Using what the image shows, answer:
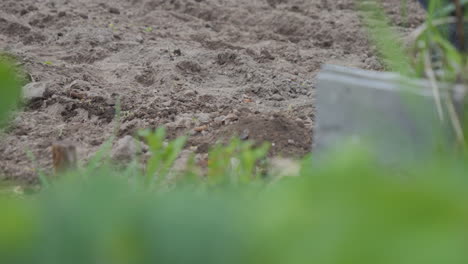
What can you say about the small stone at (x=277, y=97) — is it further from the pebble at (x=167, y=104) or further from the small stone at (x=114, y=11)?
the small stone at (x=114, y=11)

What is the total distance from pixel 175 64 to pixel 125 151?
1.92m

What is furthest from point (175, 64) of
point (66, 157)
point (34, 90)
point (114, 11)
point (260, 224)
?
point (260, 224)

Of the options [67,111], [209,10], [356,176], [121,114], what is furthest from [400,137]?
[209,10]

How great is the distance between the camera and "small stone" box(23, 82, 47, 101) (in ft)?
12.2

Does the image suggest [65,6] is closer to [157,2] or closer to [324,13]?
[157,2]

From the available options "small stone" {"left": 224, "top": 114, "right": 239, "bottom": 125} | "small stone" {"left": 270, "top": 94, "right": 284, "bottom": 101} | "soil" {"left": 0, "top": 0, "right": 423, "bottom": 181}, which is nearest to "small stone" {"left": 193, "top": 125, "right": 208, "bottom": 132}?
"soil" {"left": 0, "top": 0, "right": 423, "bottom": 181}

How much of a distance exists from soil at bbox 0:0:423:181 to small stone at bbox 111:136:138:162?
226 millimetres

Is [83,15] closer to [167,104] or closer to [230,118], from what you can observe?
[167,104]

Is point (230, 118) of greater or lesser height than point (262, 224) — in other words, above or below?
below

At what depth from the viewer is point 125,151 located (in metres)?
2.61

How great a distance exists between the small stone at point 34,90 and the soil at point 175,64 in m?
0.03

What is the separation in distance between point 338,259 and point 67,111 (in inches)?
132

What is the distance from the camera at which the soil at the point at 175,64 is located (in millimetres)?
3186

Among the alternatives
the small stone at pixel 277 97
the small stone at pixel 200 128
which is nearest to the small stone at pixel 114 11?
the small stone at pixel 277 97
